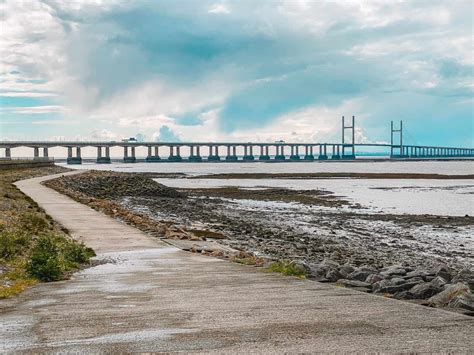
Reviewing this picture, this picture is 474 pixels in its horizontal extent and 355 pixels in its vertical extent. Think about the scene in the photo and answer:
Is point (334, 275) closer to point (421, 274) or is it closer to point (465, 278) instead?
point (421, 274)

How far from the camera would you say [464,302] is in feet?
26.5

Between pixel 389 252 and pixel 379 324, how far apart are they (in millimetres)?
15590

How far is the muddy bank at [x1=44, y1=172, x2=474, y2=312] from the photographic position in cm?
1123

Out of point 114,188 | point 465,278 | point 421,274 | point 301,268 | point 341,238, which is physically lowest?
point 341,238

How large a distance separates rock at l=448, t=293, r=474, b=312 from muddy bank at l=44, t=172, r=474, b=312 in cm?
1

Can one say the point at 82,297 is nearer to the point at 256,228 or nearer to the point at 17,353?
the point at 17,353

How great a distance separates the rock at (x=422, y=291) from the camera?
31.4 feet

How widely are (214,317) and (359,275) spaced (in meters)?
5.23

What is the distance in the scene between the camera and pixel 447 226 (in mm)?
31453

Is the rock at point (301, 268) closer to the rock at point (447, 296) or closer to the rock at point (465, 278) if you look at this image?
the rock at point (465, 278)

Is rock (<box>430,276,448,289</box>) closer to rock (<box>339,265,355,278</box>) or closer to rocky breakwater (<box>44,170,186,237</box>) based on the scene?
rock (<box>339,265,355,278</box>)

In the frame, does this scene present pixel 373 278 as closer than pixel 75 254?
Yes

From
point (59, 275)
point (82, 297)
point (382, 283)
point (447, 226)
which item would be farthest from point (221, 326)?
point (447, 226)

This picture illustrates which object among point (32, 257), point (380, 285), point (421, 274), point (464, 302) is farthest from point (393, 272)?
point (32, 257)
